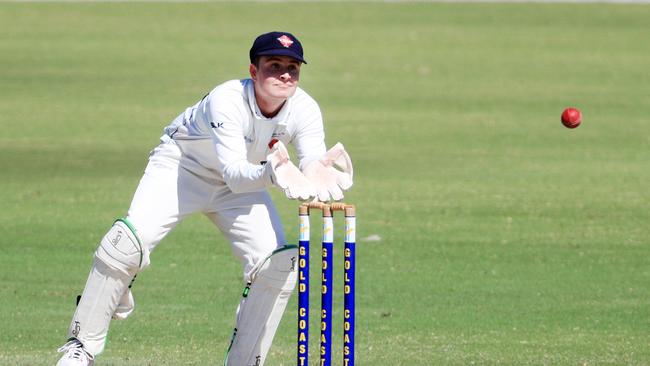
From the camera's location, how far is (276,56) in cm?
689

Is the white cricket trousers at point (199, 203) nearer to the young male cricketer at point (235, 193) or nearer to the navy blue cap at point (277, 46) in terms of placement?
the young male cricketer at point (235, 193)

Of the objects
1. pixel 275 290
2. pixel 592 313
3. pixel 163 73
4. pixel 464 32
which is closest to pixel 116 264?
pixel 275 290

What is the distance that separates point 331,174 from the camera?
6.62 meters

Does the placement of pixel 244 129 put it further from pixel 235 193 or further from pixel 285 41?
pixel 285 41

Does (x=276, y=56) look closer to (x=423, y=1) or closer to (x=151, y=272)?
(x=151, y=272)

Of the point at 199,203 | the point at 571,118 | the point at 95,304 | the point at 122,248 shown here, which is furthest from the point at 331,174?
the point at 571,118

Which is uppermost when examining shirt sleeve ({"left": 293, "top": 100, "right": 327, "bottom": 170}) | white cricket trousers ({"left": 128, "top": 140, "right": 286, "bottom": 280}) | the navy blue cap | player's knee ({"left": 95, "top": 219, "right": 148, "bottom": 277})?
the navy blue cap

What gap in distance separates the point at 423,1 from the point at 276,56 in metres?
24.9

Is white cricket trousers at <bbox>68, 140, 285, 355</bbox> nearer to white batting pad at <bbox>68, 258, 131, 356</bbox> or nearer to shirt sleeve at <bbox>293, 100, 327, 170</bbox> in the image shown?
white batting pad at <bbox>68, 258, 131, 356</bbox>

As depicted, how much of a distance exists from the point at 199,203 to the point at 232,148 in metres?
0.50

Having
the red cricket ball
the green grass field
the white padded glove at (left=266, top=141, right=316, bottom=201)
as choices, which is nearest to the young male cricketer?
the white padded glove at (left=266, top=141, right=316, bottom=201)

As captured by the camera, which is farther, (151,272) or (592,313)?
(151,272)

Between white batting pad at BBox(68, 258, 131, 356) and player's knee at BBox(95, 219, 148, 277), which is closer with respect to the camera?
player's knee at BBox(95, 219, 148, 277)

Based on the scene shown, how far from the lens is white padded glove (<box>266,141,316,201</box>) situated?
6383 mm
